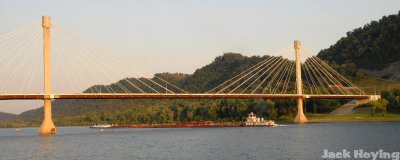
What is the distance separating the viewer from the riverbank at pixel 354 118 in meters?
106

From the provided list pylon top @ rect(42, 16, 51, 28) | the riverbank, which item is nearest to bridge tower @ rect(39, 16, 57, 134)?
pylon top @ rect(42, 16, 51, 28)

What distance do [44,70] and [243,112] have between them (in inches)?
2443

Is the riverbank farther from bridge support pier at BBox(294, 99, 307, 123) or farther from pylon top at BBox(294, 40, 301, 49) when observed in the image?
pylon top at BBox(294, 40, 301, 49)

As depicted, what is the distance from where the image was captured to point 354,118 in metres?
112

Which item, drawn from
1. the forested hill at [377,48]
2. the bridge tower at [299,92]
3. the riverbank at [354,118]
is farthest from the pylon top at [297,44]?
the forested hill at [377,48]

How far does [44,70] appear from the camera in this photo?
82000 millimetres

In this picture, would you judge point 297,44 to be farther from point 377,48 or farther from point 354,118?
point 377,48

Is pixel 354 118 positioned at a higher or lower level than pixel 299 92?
lower

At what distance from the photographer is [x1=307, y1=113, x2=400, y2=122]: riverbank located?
105938mm

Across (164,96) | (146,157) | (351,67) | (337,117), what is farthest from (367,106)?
(146,157)

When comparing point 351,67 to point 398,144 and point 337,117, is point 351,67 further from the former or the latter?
point 398,144

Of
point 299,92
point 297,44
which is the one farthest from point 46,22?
point 297,44

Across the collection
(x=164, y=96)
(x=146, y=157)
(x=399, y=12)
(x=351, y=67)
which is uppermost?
(x=399, y=12)

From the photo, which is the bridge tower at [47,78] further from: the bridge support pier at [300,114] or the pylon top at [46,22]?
the bridge support pier at [300,114]
